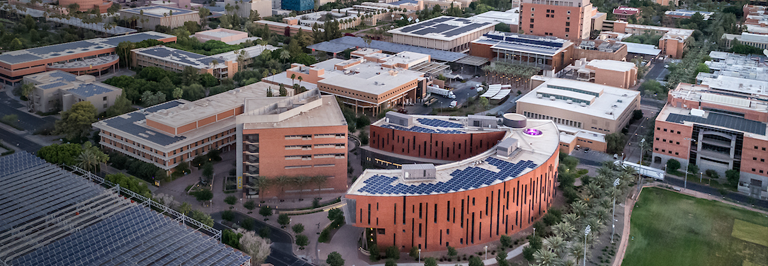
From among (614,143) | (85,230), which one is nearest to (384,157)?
(614,143)

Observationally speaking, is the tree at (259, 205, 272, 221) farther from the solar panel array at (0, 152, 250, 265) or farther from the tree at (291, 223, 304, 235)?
the solar panel array at (0, 152, 250, 265)

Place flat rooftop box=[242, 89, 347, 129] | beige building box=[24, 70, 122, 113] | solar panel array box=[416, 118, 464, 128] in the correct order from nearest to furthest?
flat rooftop box=[242, 89, 347, 129]
solar panel array box=[416, 118, 464, 128]
beige building box=[24, 70, 122, 113]

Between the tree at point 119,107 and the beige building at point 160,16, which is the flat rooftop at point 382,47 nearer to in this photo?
the beige building at point 160,16

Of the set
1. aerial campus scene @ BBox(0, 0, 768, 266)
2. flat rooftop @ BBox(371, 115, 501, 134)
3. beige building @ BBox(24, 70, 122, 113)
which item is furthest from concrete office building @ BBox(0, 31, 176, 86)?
flat rooftop @ BBox(371, 115, 501, 134)

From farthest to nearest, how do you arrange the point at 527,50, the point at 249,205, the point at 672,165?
the point at 527,50 < the point at 672,165 < the point at 249,205

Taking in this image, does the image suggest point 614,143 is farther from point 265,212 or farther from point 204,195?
point 204,195

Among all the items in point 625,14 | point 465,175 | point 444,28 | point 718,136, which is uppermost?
point 625,14

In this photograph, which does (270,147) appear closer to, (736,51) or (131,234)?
(131,234)
